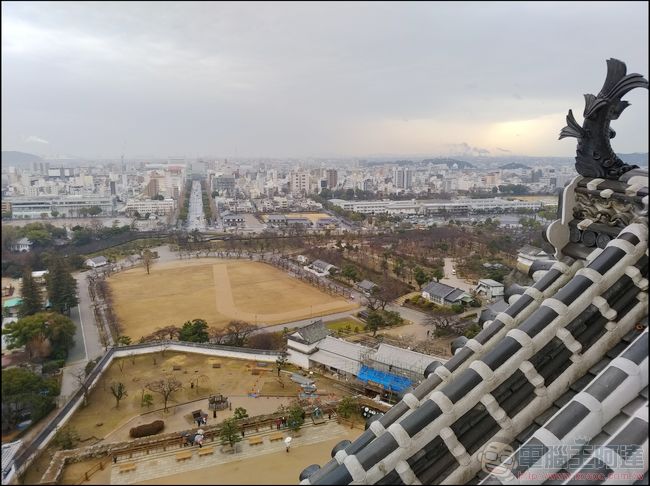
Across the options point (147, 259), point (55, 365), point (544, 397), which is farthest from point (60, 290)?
point (147, 259)

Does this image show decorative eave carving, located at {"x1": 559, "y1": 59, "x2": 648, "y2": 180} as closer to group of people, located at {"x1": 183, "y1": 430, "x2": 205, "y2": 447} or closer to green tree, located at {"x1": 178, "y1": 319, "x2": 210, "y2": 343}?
group of people, located at {"x1": 183, "y1": 430, "x2": 205, "y2": 447}

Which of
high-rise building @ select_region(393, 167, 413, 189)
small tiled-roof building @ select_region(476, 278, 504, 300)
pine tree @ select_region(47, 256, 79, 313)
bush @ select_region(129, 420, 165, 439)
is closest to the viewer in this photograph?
pine tree @ select_region(47, 256, 79, 313)

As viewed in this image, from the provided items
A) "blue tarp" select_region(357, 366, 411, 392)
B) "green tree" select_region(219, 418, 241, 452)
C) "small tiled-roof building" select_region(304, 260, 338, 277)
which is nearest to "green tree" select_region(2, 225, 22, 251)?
"green tree" select_region(219, 418, 241, 452)

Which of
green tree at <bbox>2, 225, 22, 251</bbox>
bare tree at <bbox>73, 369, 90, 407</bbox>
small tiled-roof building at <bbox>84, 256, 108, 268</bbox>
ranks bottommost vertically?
bare tree at <bbox>73, 369, 90, 407</bbox>

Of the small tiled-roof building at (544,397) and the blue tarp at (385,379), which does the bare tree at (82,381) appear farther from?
the small tiled-roof building at (544,397)

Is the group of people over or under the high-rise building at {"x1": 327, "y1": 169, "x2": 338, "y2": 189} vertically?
under

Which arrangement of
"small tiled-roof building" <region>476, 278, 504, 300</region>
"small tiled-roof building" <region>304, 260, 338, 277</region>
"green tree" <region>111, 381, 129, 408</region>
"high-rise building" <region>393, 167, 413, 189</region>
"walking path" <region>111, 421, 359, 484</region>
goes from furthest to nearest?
"high-rise building" <region>393, 167, 413, 189</region>
"small tiled-roof building" <region>304, 260, 338, 277</region>
"small tiled-roof building" <region>476, 278, 504, 300</region>
"green tree" <region>111, 381, 129, 408</region>
"walking path" <region>111, 421, 359, 484</region>

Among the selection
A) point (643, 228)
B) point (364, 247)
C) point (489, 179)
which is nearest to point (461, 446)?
point (643, 228)
